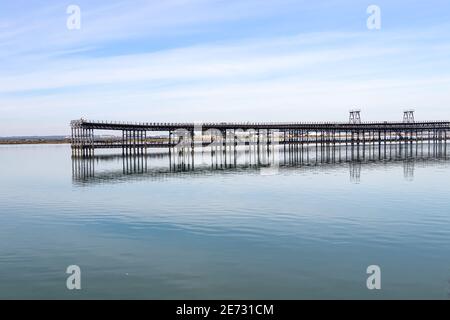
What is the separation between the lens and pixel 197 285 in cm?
1488

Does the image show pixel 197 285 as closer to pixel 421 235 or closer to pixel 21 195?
pixel 421 235

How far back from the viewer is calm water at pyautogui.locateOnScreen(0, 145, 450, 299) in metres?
14.8

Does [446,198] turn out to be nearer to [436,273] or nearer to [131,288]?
[436,273]

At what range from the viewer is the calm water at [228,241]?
1484 centimetres

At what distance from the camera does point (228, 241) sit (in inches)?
803

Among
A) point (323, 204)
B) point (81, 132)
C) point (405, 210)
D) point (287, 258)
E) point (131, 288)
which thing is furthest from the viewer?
point (81, 132)

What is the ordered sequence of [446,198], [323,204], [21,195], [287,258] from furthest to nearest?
[21,195] → [446,198] → [323,204] → [287,258]

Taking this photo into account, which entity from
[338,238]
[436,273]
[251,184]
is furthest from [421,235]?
[251,184]

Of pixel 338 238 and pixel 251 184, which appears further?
pixel 251 184
